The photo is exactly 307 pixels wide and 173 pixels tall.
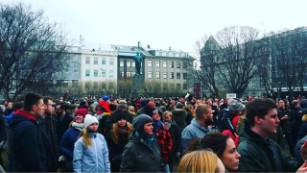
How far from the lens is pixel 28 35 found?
33625mm

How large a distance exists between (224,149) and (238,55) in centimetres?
5132

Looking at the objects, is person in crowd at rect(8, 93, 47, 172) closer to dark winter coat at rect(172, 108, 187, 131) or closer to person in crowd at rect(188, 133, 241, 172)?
person in crowd at rect(188, 133, 241, 172)

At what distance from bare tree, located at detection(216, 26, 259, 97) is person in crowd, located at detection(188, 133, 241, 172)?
1950 inches

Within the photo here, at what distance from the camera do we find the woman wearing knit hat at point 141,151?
5.59 m

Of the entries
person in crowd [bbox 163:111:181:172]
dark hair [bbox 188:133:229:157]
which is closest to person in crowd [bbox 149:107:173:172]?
person in crowd [bbox 163:111:181:172]

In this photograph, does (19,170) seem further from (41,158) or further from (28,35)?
(28,35)

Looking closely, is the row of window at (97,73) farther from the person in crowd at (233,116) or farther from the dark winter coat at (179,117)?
the person in crowd at (233,116)

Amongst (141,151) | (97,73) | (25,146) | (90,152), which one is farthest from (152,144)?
(97,73)

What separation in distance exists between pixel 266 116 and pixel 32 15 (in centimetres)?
3242

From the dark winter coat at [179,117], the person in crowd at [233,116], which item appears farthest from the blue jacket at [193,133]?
the dark winter coat at [179,117]

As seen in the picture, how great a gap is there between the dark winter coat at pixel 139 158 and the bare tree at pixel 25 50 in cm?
2749

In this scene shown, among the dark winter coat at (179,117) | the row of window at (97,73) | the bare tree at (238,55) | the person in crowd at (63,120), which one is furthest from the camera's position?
the row of window at (97,73)

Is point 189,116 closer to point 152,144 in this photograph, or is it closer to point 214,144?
point 152,144

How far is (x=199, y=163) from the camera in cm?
273
